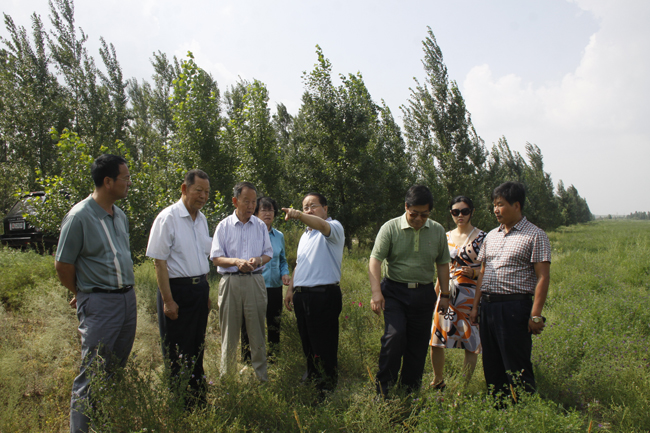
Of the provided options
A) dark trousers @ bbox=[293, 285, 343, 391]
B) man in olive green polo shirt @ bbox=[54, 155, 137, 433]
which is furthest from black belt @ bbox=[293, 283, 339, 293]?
man in olive green polo shirt @ bbox=[54, 155, 137, 433]

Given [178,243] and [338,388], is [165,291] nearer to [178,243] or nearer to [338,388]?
[178,243]

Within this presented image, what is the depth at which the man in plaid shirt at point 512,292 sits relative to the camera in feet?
9.39

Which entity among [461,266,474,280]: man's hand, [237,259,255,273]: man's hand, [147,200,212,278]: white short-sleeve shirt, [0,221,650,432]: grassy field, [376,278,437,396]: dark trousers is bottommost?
[0,221,650,432]: grassy field

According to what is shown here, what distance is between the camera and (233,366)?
10.2 ft

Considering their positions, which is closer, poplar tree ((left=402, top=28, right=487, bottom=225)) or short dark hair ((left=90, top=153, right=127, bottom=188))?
short dark hair ((left=90, top=153, right=127, bottom=188))

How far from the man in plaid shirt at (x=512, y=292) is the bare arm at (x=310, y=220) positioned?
1.39 m

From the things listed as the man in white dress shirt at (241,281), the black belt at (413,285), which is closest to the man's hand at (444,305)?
the black belt at (413,285)

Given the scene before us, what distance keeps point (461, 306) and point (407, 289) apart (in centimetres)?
92

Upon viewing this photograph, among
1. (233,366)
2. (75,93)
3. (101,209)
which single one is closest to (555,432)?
(233,366)

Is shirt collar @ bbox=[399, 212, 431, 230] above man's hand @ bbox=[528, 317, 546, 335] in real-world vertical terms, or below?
above

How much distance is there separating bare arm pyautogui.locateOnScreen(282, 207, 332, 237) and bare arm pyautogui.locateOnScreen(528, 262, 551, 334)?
5.54 feet

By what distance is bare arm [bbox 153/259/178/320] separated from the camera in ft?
9.44

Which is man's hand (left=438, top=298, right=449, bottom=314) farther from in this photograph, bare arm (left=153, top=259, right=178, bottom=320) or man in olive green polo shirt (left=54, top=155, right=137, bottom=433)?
man in olive green polo shirt (left=54, top=155, right=137, bottom=433)

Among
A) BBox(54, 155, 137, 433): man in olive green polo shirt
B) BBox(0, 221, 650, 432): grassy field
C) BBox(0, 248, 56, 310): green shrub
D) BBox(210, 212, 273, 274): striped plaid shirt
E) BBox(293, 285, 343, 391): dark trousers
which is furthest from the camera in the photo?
BBox(0, 248, 56, 310): green shrub
